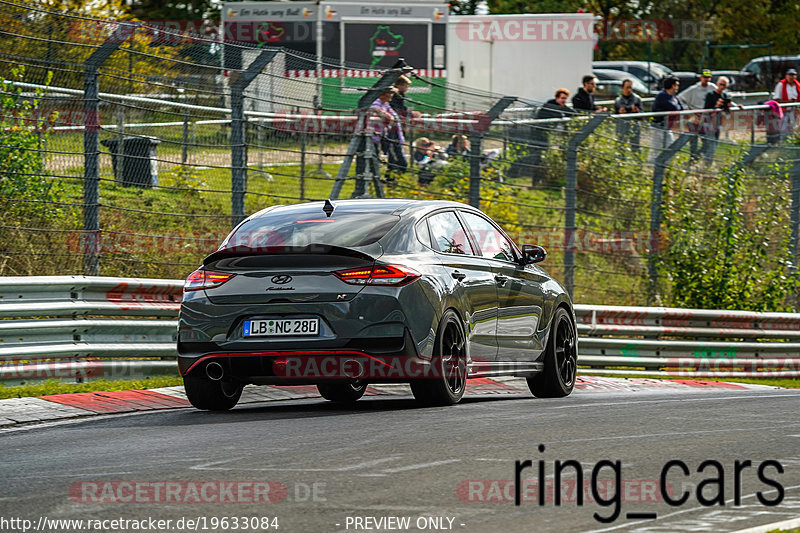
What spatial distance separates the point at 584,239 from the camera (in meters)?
18.9

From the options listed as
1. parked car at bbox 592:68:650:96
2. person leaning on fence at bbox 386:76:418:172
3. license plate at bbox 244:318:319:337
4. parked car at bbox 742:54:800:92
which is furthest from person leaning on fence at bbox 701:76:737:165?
parked car at bbox 742:54:800:92

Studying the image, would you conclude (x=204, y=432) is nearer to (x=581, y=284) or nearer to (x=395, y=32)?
(x=581, y=284)

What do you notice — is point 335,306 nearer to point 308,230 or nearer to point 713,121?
point 308,230

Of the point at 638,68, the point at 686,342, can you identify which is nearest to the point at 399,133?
the point at 686,342

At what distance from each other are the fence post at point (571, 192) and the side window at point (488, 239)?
231 inches

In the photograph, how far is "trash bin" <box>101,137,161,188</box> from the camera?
13133 mm

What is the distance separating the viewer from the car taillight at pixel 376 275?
989cm

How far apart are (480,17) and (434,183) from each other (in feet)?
64.8

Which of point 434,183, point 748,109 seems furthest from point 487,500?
point 748,109

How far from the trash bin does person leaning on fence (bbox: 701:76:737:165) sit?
915 centimetres

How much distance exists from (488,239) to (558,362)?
1.35m

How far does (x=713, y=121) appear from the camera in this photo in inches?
975

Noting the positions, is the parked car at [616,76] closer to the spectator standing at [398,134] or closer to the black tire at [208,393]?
the spectator standing at [398,134]

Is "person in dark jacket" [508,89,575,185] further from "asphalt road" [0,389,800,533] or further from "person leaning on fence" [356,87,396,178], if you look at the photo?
"asphalt road" [0,389,800,533]
